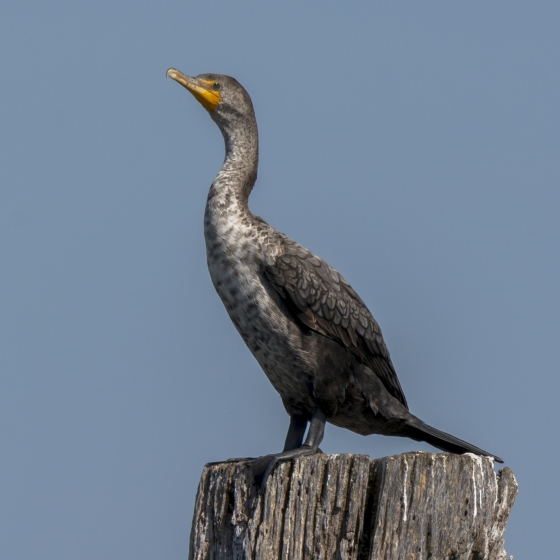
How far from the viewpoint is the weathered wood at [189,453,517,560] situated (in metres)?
3.59

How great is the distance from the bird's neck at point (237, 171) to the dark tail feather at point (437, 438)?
5.33 ft

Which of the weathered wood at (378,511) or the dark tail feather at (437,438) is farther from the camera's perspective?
the dark tail feather at (437,438)

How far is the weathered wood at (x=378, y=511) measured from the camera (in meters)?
3.59

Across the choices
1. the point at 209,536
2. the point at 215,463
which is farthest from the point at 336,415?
the point at 209,536

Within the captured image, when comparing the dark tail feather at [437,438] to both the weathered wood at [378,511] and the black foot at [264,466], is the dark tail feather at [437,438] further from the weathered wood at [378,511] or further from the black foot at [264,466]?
the weathered wood at [378,511]

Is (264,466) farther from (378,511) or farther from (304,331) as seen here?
(304,331)

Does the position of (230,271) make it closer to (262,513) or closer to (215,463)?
(215,463)

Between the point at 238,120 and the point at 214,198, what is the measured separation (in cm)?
71

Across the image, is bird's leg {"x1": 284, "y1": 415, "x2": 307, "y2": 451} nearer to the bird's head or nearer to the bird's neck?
the bird's neck

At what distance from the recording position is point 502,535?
381 cm

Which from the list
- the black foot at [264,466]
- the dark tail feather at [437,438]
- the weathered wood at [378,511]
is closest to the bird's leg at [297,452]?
the black foot at [264,466]

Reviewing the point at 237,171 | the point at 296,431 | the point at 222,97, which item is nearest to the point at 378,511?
the point at 296,431

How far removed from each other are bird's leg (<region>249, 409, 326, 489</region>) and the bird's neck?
4.38 ft

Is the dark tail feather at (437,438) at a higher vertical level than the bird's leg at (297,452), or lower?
higher
